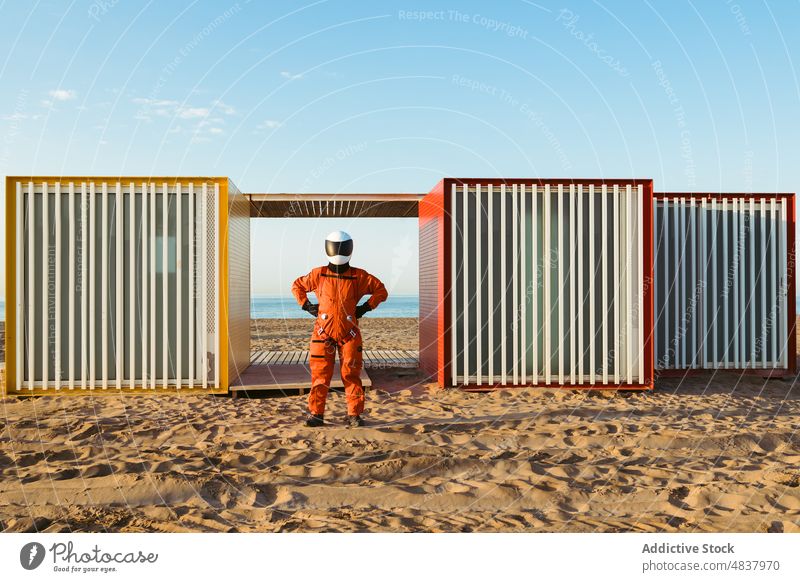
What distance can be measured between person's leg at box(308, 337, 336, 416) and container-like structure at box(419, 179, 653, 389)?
2.40 metres

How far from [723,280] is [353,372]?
6878 mm

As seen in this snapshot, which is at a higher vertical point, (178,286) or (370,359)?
(178,286)

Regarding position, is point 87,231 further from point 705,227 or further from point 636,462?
point 705,227

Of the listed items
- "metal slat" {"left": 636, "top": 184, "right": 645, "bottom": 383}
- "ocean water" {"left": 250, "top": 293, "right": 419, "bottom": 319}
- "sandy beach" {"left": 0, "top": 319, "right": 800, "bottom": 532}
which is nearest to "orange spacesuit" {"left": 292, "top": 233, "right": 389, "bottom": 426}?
"sandy beach" {"left": 0, "top": 319, "right": 800, "bottom": 532}

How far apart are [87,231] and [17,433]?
9.97ft

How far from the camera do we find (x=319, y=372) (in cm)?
700

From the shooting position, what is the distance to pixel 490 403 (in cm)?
822

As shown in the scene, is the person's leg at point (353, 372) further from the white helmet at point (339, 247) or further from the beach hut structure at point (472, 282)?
the beach hut structure at point (472, 282)

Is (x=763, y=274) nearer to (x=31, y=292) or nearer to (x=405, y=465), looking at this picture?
(x=405, y=465)

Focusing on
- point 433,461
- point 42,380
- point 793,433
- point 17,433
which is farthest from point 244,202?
point 793,433

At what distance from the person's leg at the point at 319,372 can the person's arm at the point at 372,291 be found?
0.58 metres

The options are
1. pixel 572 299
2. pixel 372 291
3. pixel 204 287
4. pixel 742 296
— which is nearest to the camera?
pixel 372 291

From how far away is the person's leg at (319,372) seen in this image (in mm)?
6992

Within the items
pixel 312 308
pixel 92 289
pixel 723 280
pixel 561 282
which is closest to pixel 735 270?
pixel 723 280
